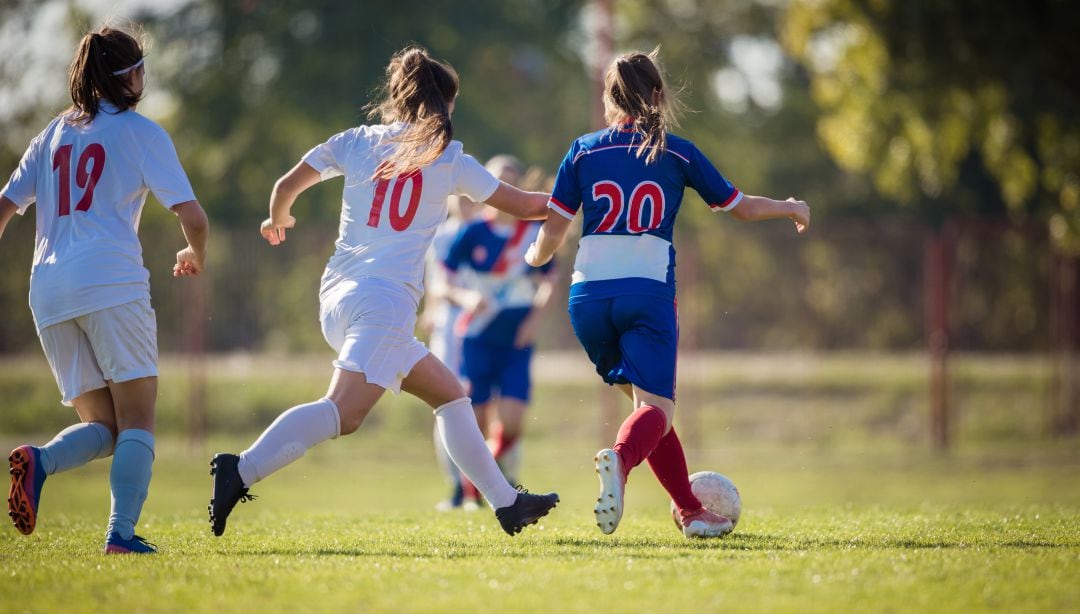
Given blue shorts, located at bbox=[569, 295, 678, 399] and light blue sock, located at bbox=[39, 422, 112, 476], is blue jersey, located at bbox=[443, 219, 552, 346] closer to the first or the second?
blue shorts, located at bbox=[569, 295, 678, 399]

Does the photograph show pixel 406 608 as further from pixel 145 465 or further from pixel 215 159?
pixel 215 159

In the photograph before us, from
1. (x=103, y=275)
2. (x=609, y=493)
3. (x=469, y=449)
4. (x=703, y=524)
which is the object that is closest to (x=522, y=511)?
(x=469, y=449)

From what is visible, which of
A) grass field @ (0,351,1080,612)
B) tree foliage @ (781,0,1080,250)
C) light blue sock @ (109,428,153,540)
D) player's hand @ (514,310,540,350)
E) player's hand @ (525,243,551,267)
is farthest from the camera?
tree foliage @ (781,0,1080,250)

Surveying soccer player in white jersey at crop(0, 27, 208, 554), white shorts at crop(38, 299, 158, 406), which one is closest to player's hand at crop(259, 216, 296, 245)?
soccer player in white jersey at crop(0, 27, 208, 554)

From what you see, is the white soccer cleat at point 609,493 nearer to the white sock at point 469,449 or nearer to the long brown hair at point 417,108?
the white sock at point 469,449

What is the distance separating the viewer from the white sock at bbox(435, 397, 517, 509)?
5.90m

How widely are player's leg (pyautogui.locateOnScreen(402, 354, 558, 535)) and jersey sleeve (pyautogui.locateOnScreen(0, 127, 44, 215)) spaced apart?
6.06ft

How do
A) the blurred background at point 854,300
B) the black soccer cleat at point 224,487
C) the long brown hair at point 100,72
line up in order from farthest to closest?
the blurred background at point 854,300, the long brown hair at point 100,72, the black soccer cleat at point 224,487

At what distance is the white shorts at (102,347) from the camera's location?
216 inches

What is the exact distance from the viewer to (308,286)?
17172 mm

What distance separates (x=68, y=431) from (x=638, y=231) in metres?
2.59

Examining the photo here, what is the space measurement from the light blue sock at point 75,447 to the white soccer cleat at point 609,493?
2102 mm

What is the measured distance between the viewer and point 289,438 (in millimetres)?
5508

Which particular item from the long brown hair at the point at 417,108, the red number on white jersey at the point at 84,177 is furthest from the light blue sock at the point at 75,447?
the long brown hair at the point at 417,108
